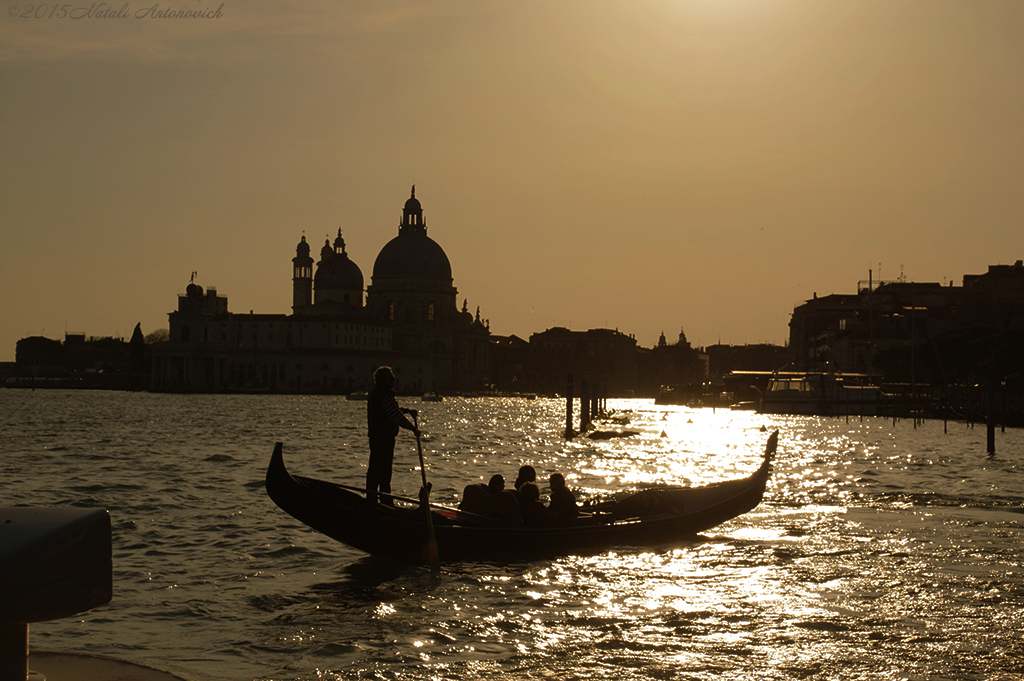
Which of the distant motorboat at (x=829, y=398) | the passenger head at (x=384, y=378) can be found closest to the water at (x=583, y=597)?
the passenger head at (x=384, y=378)

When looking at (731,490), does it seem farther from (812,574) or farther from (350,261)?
(350,261)

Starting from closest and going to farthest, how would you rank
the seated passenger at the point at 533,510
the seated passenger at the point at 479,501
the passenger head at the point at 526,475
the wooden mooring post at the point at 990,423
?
the seated passenger at the point at 479,501, the seated passenger at the point at 533,510, the passenger head at the point at 526,475, the wooden mooring post at the point at 990,423

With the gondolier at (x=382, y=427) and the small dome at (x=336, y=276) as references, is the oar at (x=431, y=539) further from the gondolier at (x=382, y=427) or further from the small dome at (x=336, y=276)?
the small dome at (x=336, y=276)

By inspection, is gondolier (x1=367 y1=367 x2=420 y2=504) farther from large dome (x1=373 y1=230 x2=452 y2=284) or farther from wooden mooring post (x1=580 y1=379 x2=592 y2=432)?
large dome (x1=373 y1=230 x2=452 y2=284)

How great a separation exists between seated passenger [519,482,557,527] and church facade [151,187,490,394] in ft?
340

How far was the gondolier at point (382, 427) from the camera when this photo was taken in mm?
11555

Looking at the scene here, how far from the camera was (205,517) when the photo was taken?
16.1 metres

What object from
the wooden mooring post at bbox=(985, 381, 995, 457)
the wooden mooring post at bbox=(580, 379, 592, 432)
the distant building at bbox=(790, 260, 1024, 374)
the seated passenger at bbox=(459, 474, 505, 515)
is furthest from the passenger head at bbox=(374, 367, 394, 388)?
the distant building at bbox=(790, 260, 1024, 374)

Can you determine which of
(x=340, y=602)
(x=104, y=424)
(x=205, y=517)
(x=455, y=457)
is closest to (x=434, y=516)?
(x=340, y=602)

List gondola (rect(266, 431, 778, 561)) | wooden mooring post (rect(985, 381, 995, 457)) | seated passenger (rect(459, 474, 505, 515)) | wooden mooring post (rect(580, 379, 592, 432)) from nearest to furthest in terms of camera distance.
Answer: gondola (rect(266, 431, 778, 561)) → seated passenger (rect(459, 474, 505, 515)) → wooden mooring post (rect(985, 381, 995, 457)) → wooden mooring post (rect(580, 379, 592, 432))

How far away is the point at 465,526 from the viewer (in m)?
12.0

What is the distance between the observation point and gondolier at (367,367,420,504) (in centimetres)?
1155

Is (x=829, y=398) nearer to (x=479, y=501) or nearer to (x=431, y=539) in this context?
(x=479, y=501)

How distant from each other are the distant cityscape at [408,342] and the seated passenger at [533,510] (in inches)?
3091
